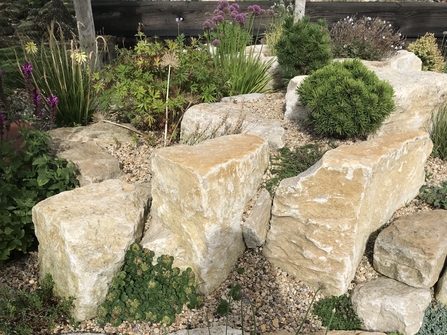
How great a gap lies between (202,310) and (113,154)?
205 cm

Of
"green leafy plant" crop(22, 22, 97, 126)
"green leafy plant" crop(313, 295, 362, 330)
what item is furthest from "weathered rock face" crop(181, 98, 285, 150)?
"green leafy plant" crop(313, 295, 362, 330)

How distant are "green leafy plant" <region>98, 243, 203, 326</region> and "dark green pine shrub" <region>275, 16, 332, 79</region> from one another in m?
3.29

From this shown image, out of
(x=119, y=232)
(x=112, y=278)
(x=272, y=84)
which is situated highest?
(x=272, y=84)

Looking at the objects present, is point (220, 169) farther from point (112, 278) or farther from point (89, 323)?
point (89, 323)

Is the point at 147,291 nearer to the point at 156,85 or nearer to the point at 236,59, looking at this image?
the point at 156,85

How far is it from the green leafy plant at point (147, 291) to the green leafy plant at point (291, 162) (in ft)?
3.59

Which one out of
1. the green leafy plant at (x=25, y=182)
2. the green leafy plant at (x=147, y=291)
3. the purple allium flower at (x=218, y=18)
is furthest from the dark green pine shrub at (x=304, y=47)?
the green leafy plant at (x=147, y=291)

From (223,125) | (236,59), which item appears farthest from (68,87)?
(236,59)

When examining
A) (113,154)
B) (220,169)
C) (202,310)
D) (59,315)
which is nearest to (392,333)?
(202,310)

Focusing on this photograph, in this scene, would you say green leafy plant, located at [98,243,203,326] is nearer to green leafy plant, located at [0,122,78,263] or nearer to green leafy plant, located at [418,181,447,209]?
green leafy plant, located at [0,122,78,263]

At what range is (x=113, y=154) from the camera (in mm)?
4652

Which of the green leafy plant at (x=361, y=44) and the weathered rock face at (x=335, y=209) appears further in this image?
the green leafy plant at (x=361, y=44)

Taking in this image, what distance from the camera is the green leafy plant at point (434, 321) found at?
10.5 feet

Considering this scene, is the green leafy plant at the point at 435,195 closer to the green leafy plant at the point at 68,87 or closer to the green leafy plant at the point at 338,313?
the green leafy plant at the point at 338,313
